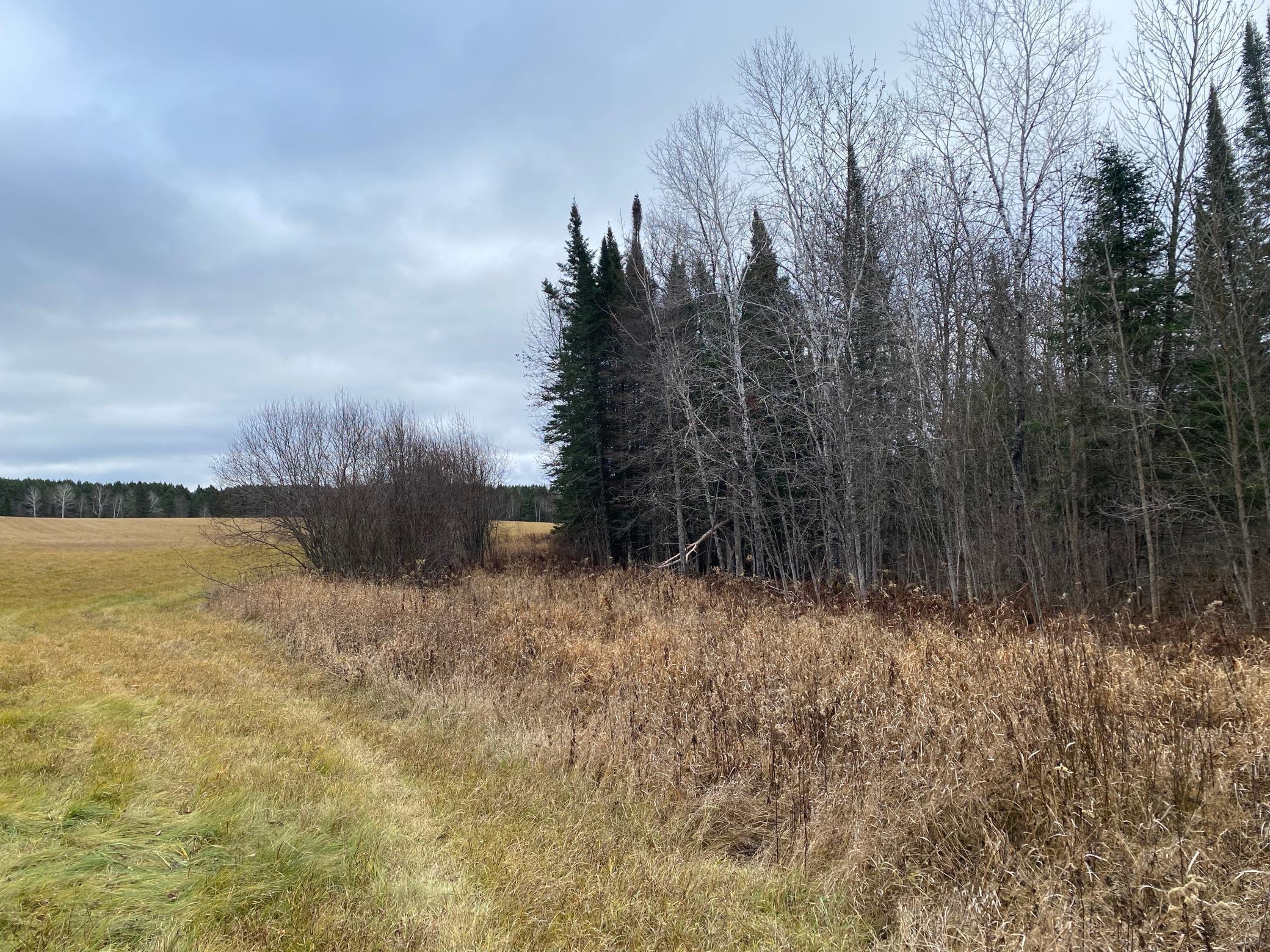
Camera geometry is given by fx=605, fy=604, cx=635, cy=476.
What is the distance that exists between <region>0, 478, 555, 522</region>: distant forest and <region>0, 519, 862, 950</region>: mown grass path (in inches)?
2024

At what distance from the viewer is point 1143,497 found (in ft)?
33.0

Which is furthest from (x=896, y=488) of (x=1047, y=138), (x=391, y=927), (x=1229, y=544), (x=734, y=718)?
(x=391, y=927)

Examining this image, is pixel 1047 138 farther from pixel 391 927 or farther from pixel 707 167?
pixel 391 927

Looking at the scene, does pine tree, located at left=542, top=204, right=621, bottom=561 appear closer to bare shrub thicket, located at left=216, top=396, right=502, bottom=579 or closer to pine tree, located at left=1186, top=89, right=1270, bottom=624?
bare shrub thicket, located at left=216, top=396, right=502, bottom=579

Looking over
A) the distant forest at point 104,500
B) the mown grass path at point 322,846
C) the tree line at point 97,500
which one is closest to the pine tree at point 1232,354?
the mown grass path at point 322,846

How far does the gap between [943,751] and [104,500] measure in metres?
104

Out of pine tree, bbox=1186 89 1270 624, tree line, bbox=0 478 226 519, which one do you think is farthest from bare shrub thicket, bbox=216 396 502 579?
tree line, bbox=0 478 226 519

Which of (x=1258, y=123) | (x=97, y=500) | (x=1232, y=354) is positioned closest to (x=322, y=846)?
(x=1232, y=354)

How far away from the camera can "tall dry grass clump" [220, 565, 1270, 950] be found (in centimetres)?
237

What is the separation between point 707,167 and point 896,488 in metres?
9.24

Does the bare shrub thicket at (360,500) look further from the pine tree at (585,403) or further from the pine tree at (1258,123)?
the pine tree at (1258,123)

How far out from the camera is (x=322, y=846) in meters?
2.88

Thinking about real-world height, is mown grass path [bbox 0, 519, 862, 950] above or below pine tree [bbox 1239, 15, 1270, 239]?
below

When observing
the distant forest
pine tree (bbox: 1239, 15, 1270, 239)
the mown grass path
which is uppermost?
pine tree (bbox: 1239, 15, 1270, 239)
